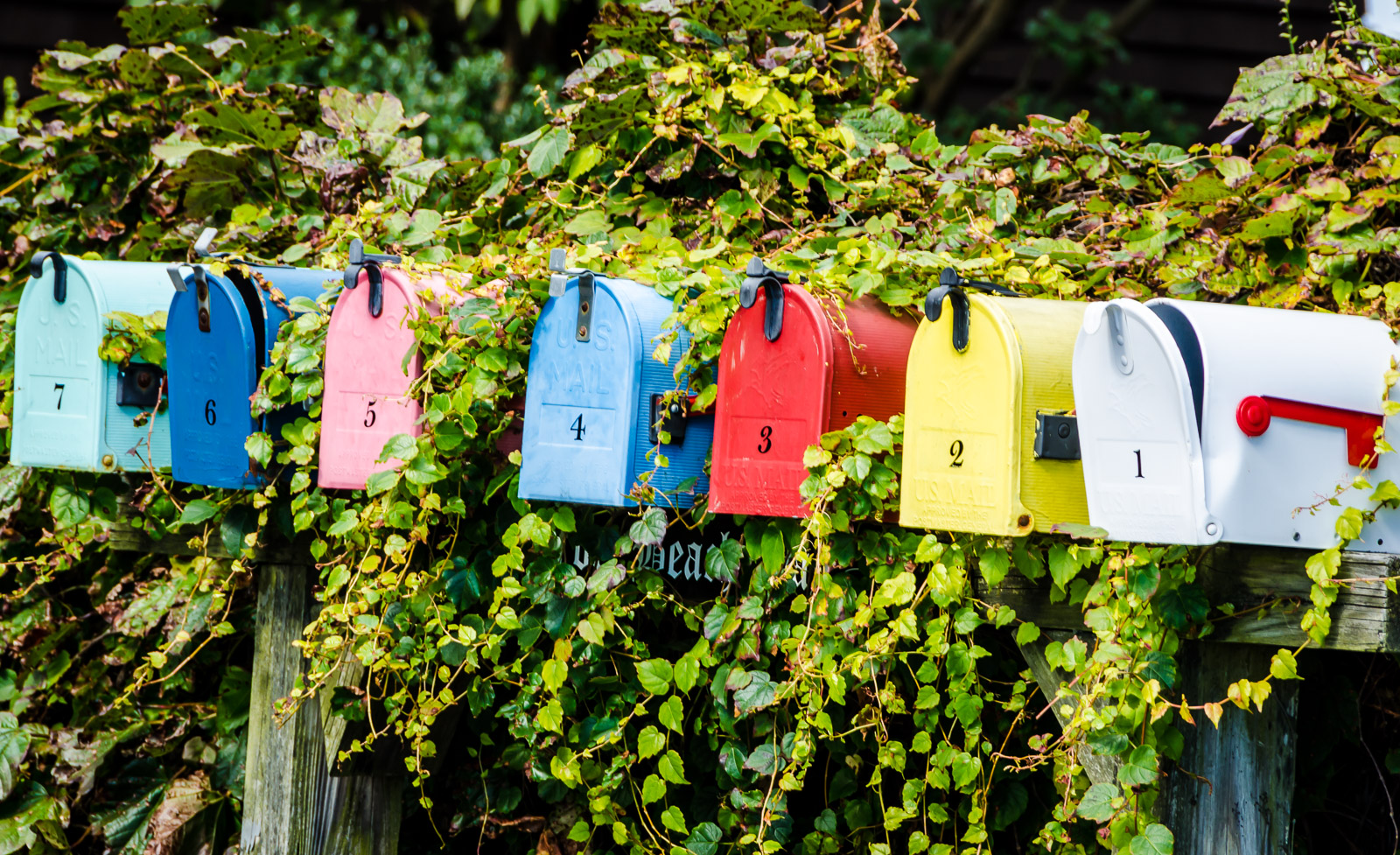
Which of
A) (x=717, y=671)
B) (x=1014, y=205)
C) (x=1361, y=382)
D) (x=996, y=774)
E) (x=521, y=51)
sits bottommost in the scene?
(x=996, y=774)

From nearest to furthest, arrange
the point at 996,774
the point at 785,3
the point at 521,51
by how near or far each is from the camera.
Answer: the point at 996,774, the point at 785,3, the point at 521,51

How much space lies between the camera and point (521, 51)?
18.1ft

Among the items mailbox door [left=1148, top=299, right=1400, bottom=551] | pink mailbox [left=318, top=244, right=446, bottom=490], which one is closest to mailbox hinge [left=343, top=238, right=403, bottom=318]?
pink mailbox [left=318, top=244, right=446, bottom=490]

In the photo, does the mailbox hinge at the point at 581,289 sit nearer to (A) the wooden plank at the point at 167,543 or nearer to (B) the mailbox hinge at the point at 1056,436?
(B) the mailbox hinge at the point at 1056,436

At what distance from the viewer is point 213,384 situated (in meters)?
1.92

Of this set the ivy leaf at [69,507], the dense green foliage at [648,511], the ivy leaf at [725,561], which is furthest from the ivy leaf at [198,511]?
the ivy leaf at [725,561]

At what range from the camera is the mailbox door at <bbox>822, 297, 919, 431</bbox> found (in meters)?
1.53

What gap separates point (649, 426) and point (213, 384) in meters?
0.73

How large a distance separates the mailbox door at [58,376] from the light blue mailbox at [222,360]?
16 centimetres

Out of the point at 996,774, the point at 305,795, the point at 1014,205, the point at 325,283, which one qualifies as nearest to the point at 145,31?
the point at 325,283

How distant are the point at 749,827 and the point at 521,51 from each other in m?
4.43

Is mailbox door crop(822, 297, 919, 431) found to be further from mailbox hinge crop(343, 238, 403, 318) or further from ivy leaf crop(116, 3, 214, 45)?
ivy leaf crop(116, 3, 214, 45)

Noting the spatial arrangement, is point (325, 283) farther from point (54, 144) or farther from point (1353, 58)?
point (1353, 58)

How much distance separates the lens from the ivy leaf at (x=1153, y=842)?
4.33 feet
